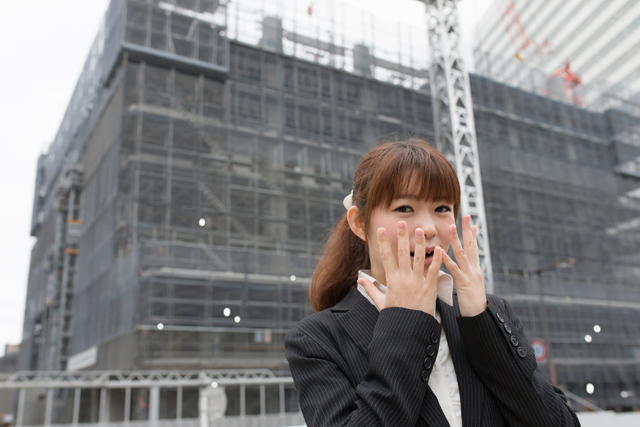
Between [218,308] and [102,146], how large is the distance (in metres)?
9.31

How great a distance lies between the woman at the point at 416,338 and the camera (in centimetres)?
123

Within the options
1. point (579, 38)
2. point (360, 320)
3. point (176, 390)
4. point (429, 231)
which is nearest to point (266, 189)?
point (176, 390)

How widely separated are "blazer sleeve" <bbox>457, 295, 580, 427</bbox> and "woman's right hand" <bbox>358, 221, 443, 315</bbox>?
121 mm

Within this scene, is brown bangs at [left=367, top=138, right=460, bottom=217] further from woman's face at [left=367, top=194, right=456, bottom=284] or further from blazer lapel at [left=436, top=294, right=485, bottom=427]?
blazer lapel at [left=436, top=294, right=485, bottom=427]

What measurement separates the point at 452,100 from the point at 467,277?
652 inches

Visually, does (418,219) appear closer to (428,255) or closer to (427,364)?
(428,255)

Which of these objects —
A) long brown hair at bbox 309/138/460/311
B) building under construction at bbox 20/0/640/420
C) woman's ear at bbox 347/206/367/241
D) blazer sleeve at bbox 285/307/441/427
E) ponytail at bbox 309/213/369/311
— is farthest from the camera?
building under construction at bbox 20/0/640/420

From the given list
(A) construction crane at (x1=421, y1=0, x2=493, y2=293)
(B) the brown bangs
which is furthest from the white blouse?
(A) construction crane at (x1=421, y1=0, x2=493, y2=293)

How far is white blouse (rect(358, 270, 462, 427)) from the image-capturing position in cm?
129

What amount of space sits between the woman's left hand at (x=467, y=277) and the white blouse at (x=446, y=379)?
4.3 inches

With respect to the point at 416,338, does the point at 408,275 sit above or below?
above

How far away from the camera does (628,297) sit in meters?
24.8

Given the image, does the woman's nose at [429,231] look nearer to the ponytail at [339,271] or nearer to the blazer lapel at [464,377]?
the blazer lapel at [464,377]

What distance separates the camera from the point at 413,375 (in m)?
1.21
